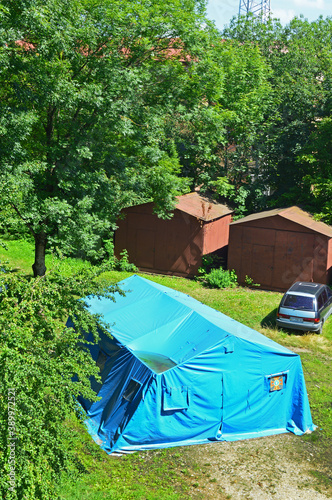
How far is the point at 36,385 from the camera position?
6.30 m

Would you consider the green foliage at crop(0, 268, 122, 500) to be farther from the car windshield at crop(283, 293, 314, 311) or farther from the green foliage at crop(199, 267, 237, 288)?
the green foliage at crop(199, 267, 237, 288)

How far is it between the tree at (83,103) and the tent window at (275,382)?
699cm

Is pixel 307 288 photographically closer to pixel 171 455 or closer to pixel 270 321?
pixel 270 321

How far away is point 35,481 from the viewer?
18.9ft

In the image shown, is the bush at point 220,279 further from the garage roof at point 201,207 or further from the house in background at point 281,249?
the garage roof at point 201,207

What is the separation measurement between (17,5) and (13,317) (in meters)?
10.7

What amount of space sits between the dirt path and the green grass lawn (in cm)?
27

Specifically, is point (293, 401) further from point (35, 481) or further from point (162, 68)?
point (162, 68)

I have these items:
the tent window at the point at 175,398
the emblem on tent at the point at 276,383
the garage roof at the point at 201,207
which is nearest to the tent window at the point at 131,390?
the tent window at the point at 175,398

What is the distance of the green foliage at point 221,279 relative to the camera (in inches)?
856

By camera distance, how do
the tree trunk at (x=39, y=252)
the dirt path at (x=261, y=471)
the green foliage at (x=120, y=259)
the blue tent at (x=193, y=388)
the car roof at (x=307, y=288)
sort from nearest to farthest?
the dirt path at (x=261, y=471) → the blue tent at (x=193, y=388) → the car roof at (x=307, y=288) → the tree trunk at (x=39, y=252) → the green foliage at (x=120, y=259)

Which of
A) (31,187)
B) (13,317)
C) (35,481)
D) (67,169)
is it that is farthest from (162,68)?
(35,481)

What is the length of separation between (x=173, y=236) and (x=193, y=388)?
45.0 feet

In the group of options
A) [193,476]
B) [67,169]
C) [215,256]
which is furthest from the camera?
[215,256]
